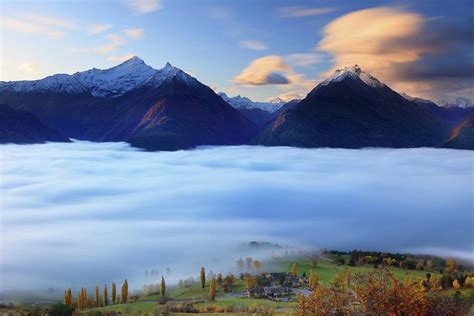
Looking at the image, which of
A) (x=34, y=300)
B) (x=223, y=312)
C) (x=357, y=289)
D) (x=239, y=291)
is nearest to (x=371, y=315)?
(x=357, y=289)

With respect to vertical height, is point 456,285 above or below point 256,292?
above

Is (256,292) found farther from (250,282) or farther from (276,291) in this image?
(250,282)

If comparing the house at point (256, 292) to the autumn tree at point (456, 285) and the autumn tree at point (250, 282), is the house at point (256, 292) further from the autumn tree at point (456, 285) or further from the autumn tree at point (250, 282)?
the autumn tree at point (456, 285)

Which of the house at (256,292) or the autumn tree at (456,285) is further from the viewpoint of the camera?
the autumn tree at (456,285)

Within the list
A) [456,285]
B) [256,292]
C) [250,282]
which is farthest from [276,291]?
[456,285]

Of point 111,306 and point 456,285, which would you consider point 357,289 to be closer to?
point 111,306

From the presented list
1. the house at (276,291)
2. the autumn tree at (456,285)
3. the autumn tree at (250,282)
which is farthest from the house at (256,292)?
the autumn tree at (456,285)

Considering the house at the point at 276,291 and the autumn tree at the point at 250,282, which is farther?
the autumn tree at the point at 250,282

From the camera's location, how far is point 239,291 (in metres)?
185

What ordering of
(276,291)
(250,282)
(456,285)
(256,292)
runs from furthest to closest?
1. (250,282)
2. (256,292)
3. (276,291)
4. (456,285)

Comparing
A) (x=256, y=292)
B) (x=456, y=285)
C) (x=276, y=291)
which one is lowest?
(x=256, y=292)

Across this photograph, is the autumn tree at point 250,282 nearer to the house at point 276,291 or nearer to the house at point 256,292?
the house at point 256,292

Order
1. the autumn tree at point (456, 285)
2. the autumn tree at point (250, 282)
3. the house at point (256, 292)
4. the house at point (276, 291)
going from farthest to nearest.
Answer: the autumn tree at point (250, 282) < the autumn tree at point (456, 285) < the house at point (256, 292) < the house at point (276, 291)

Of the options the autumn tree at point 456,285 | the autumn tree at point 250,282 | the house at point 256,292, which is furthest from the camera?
the autumn tree at point 250,282
